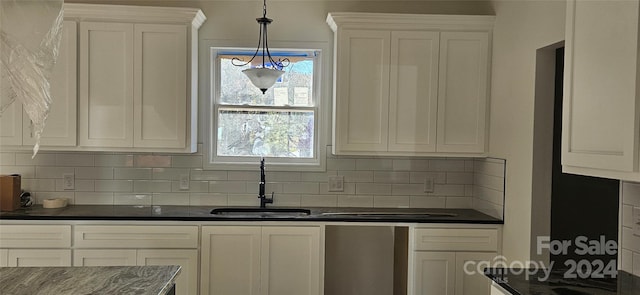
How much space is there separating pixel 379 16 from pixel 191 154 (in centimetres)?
171

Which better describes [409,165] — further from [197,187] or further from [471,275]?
[197,187]

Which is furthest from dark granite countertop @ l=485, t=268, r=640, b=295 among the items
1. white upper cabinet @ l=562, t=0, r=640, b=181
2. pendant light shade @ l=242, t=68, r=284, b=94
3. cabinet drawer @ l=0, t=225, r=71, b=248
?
cabinet drawer @ l=0, t=225, r=71, b=248

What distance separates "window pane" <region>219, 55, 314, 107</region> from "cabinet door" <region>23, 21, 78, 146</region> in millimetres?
1033

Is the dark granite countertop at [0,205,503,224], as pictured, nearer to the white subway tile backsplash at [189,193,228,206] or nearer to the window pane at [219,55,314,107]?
the white subway tile backsplash at [189,193,228,206]

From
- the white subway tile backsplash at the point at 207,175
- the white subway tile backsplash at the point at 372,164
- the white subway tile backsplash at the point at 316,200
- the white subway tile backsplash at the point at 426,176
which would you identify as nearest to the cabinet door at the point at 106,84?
the white subway tile backsplash at the point at 207,175

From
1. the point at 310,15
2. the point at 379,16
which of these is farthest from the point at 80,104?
the point at 379,16

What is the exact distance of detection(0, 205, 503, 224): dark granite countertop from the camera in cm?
330

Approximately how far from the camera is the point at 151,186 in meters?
3.85

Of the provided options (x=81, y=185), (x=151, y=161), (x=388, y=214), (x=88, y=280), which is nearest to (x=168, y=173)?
(x=151, y=161)

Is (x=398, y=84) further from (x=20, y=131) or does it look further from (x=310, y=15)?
(x=20, y=131)

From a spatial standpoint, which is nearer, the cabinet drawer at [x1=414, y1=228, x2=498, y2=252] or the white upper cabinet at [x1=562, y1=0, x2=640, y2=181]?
the white upper cabinet at [x1=562, y1=0, x2=640, y2=181]

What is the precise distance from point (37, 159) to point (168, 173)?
0.96 meters

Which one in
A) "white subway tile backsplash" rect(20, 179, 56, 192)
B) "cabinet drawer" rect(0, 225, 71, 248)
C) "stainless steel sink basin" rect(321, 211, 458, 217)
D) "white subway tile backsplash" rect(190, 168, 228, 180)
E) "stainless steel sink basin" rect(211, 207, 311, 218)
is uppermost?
"white subway tile backsplash" rect(190, 168, 228, 180)

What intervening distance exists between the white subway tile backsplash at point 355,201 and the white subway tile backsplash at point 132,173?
148cm
